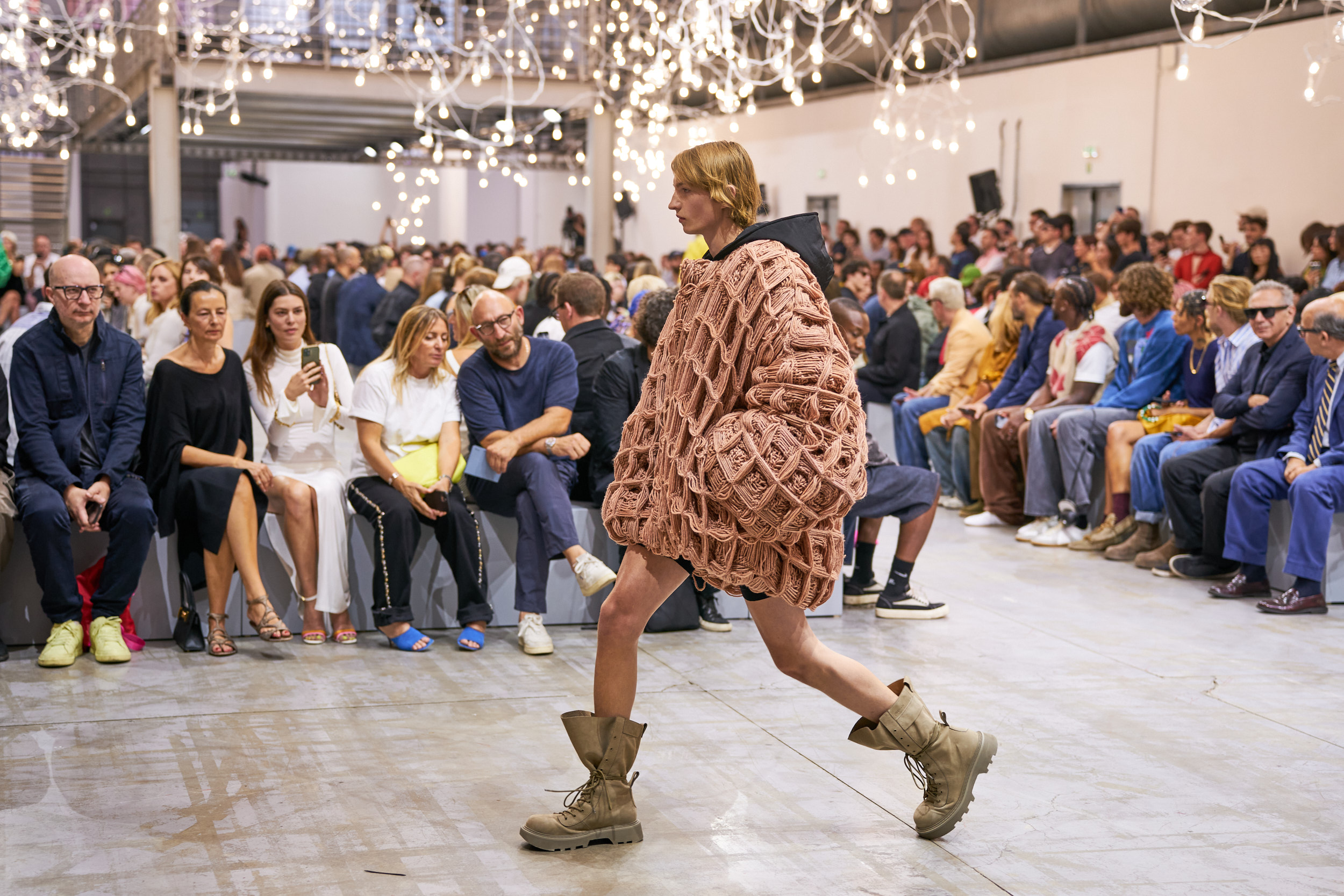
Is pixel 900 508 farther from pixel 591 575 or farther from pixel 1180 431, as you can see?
pixel 1180 431

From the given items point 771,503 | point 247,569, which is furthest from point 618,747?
point 247,569

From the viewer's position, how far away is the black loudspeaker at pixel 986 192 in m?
14.8

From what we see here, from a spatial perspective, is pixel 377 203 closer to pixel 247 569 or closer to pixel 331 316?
pixel 331 316

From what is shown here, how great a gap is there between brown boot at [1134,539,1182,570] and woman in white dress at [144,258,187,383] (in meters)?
5.05

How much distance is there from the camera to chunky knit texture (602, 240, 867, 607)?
8.68ft

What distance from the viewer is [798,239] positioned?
2846 mm

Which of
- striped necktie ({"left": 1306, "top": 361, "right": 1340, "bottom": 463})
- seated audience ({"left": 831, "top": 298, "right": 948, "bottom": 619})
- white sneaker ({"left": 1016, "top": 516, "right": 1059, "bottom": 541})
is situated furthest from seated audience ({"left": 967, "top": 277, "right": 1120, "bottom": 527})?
seated audience ({"left": 831, "top": 298, "right": 948, "bottom": 619})

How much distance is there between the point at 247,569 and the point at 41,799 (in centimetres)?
148

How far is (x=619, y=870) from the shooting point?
9.34 feet

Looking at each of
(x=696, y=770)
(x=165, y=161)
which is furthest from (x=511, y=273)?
(x=165, y=161)

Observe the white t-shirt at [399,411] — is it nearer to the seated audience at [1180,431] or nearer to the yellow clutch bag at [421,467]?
the yellow clutch bag at [421,467]

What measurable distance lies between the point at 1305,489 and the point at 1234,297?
117cm

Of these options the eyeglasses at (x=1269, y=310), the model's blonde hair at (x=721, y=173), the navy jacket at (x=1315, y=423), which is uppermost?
the model's blonde hair at (x=721, y=173)

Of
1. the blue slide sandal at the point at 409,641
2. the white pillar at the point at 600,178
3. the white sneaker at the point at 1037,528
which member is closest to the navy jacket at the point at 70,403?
the blue slide sandal at the point at 409,641
